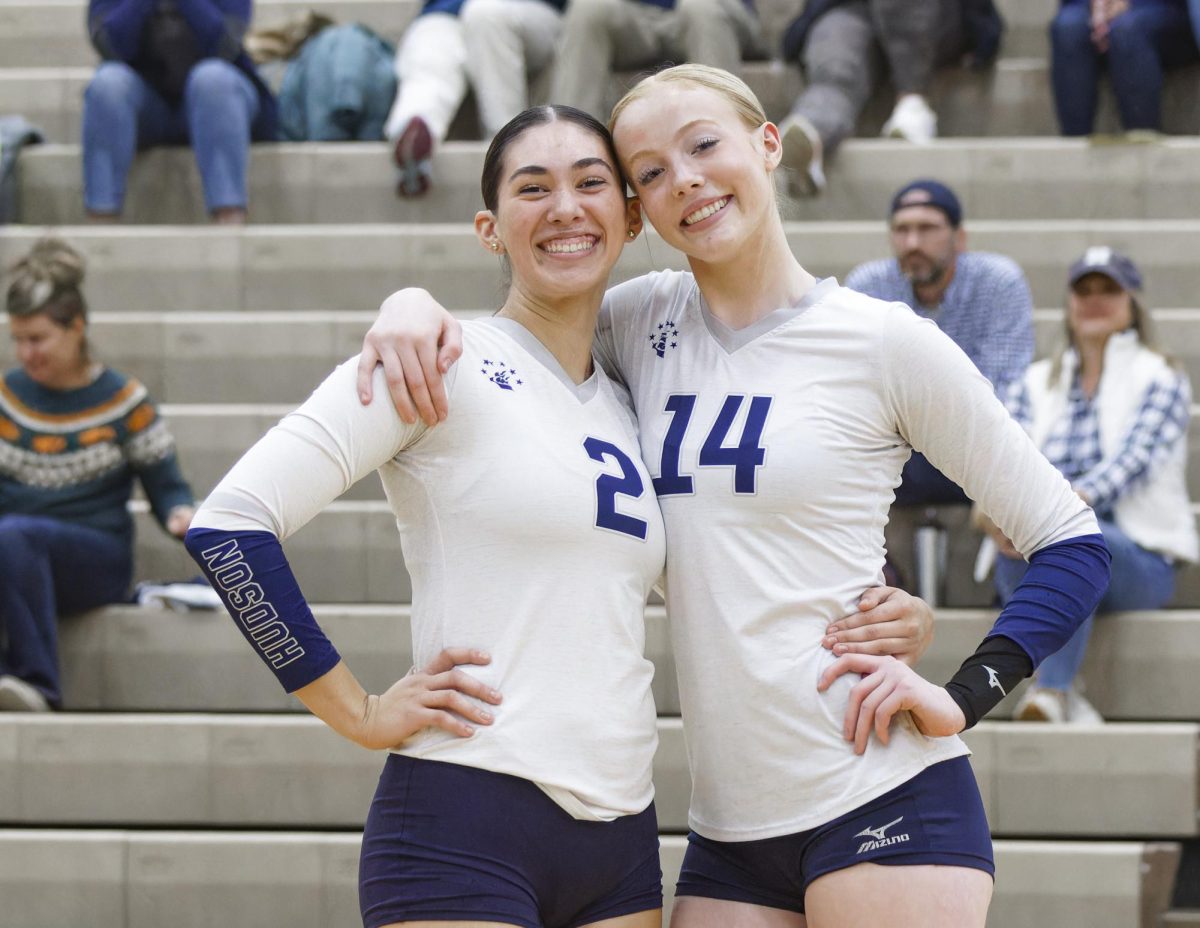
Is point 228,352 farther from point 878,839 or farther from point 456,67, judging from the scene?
point 878,839

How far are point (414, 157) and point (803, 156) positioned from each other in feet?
4.57

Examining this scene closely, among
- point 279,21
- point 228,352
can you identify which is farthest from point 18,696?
point 279,21

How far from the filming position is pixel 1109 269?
4316mm

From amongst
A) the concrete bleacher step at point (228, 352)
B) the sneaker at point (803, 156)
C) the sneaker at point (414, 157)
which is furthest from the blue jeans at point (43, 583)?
the sneaker at point (803, 156)

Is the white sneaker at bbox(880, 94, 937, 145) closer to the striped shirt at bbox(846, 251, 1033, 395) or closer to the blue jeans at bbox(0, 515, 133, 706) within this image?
the striped shirt at bbox(846, 251, 1033, 395)

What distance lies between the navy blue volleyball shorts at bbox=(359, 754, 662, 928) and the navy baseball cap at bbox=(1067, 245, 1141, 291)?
280 cm

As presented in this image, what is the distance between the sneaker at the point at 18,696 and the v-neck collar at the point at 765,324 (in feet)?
8.46

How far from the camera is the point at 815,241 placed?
17.5ft

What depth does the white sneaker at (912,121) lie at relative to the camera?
591 cm

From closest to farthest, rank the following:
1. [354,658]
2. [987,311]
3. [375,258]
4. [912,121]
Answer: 1. [354,658]
2. [987,311]
3. [375,258]
4. [912,121]

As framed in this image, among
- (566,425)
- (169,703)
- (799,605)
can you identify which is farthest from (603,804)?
(169,703)

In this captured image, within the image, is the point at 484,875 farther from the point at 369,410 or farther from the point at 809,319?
the point at 809,319

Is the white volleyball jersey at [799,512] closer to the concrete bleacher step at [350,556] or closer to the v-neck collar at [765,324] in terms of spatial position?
the v-neck collar at [765,324]

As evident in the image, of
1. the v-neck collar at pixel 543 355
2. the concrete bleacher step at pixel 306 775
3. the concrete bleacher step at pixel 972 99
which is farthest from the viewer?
the concrete bleacher step at pixel 972 99
